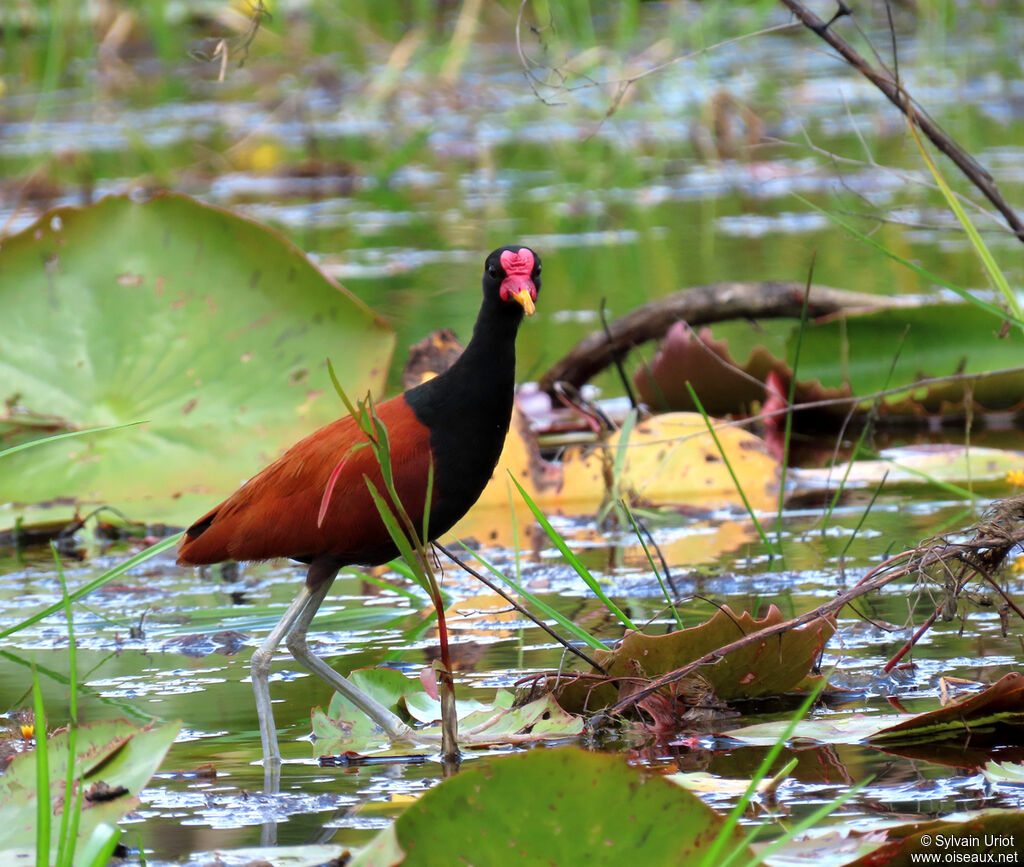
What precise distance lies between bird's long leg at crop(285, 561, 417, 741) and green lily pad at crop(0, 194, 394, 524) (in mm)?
1424

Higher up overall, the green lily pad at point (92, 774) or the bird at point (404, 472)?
the bird at point (404, 472)

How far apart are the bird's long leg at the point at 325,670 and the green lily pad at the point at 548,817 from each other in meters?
0.77

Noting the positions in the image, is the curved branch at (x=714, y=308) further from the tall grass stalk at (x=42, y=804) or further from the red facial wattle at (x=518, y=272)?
the tall grass stalk at (x=42, y=804)

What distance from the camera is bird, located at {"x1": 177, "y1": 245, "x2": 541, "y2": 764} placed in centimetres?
289

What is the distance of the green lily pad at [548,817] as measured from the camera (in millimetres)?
2027

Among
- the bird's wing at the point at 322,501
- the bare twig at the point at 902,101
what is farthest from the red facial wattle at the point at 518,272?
the bare twig at the point at 902,101

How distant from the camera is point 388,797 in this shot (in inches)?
100

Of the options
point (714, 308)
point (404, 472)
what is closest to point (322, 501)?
point (404, 472)

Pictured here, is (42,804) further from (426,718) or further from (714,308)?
(714,308)

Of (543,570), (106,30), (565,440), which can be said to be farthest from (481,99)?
(543,570)

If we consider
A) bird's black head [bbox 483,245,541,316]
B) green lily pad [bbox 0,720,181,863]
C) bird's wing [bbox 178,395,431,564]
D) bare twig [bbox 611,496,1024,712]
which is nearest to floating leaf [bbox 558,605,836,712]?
bare twig [bbox 611,496,1024,712]

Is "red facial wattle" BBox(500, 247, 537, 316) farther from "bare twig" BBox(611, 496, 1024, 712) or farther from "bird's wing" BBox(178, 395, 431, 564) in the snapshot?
"bare twig" BBox(611, 496, 1024, 712)

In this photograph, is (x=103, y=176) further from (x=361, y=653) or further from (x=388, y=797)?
(x=388, y=797)

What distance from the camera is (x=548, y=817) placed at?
80.6 inches
